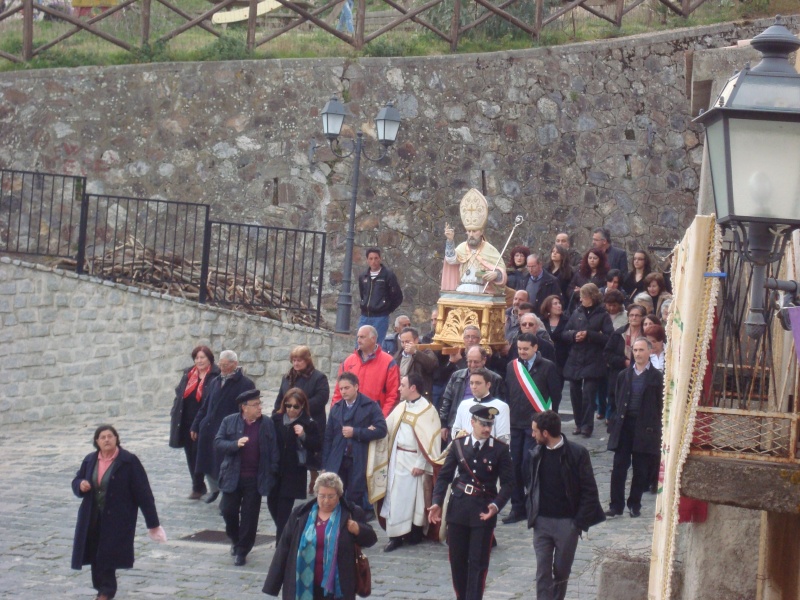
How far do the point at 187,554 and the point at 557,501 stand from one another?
3303 mm

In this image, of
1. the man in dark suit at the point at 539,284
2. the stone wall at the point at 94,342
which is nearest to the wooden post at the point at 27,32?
the stone wall at the point at 94,342

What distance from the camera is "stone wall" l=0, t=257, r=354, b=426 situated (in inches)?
572

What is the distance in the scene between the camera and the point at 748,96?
475 centimetres

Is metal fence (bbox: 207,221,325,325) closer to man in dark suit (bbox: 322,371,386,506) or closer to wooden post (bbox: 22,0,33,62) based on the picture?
wooden post (bbox: 22,0,33,62)

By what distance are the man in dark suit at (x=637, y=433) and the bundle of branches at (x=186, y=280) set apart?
22.2ft

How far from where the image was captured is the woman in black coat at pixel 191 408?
37.6 feet

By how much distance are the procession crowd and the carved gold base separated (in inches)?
6.8

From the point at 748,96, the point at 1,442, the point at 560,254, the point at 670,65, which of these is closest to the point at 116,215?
the point at 1,442

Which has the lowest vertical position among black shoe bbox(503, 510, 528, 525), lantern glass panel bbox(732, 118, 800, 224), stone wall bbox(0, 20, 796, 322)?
black shoe bbox(503, 510, 528, 525)

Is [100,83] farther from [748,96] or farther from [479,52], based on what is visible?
[748,96]

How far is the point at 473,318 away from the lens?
12.9m

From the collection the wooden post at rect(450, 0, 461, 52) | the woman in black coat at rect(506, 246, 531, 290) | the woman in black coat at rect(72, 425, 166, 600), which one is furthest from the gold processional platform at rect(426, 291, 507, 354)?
the wooden post at rect(450, 0, 461, 52)

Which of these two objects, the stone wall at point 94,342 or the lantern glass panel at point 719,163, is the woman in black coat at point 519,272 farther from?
the lantern glass panel at point 719,163

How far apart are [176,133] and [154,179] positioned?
709 millimetres
